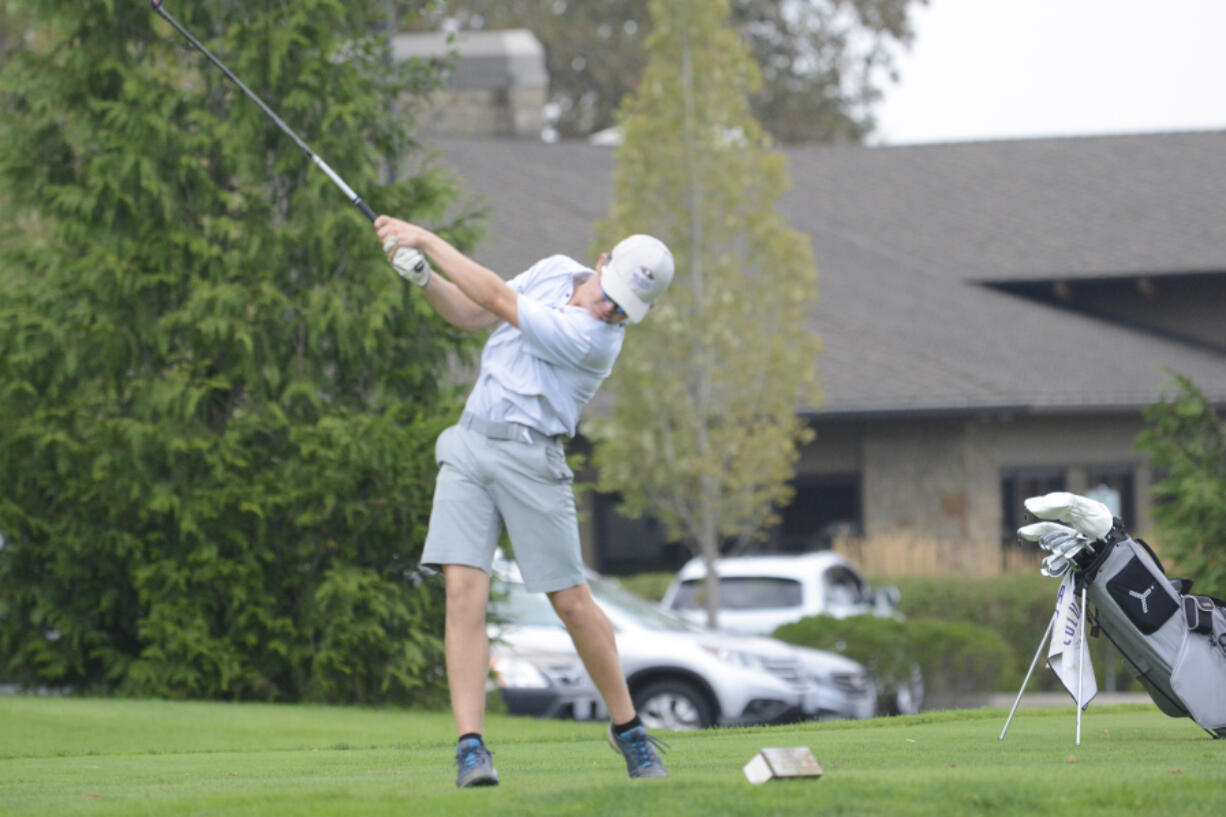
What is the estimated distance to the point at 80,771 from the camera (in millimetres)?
7160

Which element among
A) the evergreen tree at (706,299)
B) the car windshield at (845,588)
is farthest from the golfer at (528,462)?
the car windshield at (845,588)

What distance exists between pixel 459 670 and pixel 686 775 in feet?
2.78

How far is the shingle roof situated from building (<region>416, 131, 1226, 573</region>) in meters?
0.04

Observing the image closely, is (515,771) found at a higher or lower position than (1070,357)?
lower


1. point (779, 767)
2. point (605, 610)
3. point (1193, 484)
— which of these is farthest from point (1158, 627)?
point (605, 610)

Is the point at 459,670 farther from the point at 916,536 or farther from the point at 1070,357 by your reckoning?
the point at 1070,357

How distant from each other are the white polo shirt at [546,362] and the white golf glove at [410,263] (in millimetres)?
349

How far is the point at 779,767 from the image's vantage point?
531 centimetres

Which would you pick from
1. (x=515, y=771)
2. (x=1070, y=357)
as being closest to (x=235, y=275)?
→ (x=515, y=771)

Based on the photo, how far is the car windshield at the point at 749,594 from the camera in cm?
1848

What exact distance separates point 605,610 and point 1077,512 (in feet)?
25.9

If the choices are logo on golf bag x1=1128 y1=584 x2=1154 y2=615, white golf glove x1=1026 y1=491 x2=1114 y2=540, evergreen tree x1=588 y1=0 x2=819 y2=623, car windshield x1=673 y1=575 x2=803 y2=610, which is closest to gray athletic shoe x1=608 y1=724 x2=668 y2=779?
white golf glove x1=1026 y1=491 x2=1114 y2=540

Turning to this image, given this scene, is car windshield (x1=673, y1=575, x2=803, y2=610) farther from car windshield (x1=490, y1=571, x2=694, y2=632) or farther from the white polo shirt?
the white polo shirt

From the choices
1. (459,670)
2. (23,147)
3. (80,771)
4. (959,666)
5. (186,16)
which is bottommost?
(959,666)
